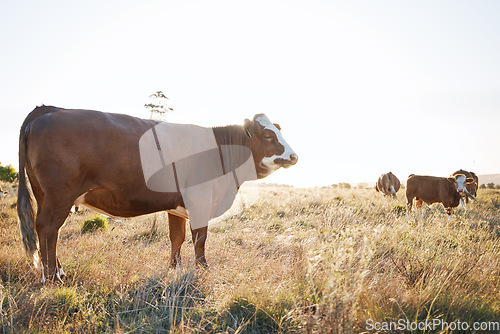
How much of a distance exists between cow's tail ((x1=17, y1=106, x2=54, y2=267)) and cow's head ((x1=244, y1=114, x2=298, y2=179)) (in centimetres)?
297

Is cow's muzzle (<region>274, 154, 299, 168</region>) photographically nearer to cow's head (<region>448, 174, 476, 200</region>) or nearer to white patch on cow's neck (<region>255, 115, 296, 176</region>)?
white patch on cow's neck (<region>255, 115, 296, 176</region>)

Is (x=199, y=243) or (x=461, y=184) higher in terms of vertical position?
(x=199, y=243)

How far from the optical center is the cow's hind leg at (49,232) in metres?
3.97

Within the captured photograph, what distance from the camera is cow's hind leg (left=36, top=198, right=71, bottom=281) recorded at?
397 centimetres

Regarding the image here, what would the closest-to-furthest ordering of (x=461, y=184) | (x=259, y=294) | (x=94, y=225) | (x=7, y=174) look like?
(x=259, y=294) → (x=94, y=225) → (x=461, y=184) → (x=7, y=174)

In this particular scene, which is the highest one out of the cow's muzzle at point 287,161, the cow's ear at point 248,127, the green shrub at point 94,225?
the cow's ear at point 248,127

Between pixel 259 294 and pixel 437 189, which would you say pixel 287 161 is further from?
pixel 437 189

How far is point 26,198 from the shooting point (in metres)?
4.26

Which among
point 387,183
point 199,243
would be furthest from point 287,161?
point 387,183

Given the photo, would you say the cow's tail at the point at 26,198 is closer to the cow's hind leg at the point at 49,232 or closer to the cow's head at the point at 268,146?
the cow's hind leg at the point at 49,232

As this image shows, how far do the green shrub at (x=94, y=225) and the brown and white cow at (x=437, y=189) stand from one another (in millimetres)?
12472

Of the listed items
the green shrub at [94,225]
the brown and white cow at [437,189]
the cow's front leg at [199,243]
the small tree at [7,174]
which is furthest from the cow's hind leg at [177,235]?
the small tree at [7,174]

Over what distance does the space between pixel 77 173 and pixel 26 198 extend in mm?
921

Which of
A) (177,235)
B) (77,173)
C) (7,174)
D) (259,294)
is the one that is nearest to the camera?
(259,294)
